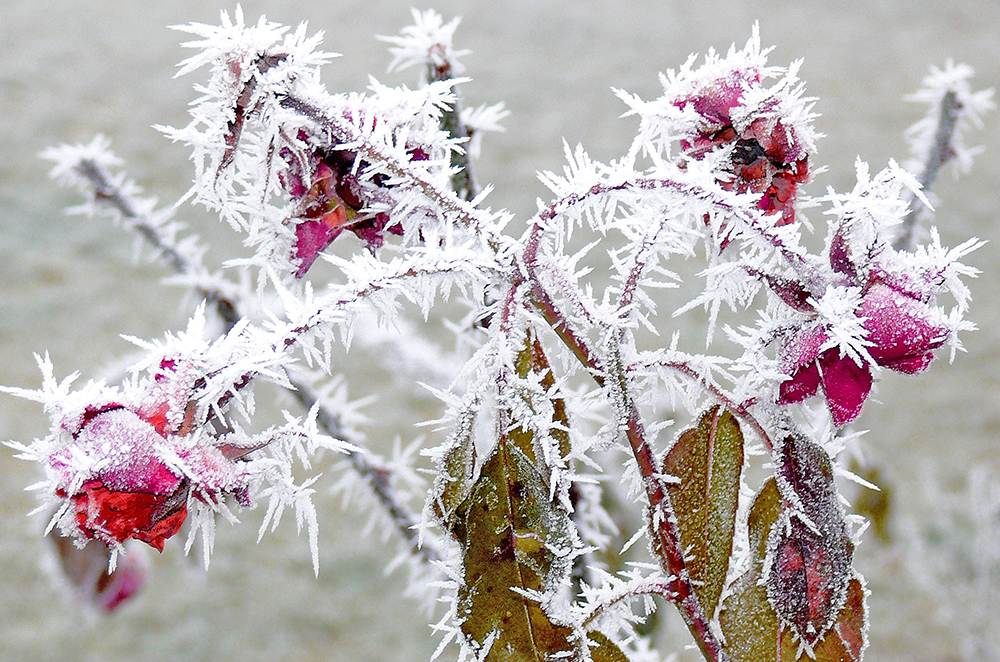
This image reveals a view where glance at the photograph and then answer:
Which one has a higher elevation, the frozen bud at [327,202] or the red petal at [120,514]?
the frozen bud at [327,202]

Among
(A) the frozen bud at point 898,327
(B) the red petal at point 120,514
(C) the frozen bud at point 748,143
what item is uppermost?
(C) the frozen bud at point 748,143

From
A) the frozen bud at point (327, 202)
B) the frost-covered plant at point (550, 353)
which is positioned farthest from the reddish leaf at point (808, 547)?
the frozen bud at point (327, 202)

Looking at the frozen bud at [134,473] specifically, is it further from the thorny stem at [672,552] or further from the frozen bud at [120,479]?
the thorny stem at [672,552]

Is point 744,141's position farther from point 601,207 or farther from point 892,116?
point 892,116

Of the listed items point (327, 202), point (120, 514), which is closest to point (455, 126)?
point (327, 202)

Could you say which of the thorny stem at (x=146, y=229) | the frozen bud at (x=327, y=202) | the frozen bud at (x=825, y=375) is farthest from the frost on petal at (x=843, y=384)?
the thorny stem at (x=146, y=229)

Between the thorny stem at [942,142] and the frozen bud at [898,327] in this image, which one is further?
the thorny stem at [942,142]

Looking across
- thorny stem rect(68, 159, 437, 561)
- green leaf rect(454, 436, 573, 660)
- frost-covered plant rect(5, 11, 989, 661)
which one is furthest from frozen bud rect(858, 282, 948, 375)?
thorny stem rect(68, 159, 437, 561)
